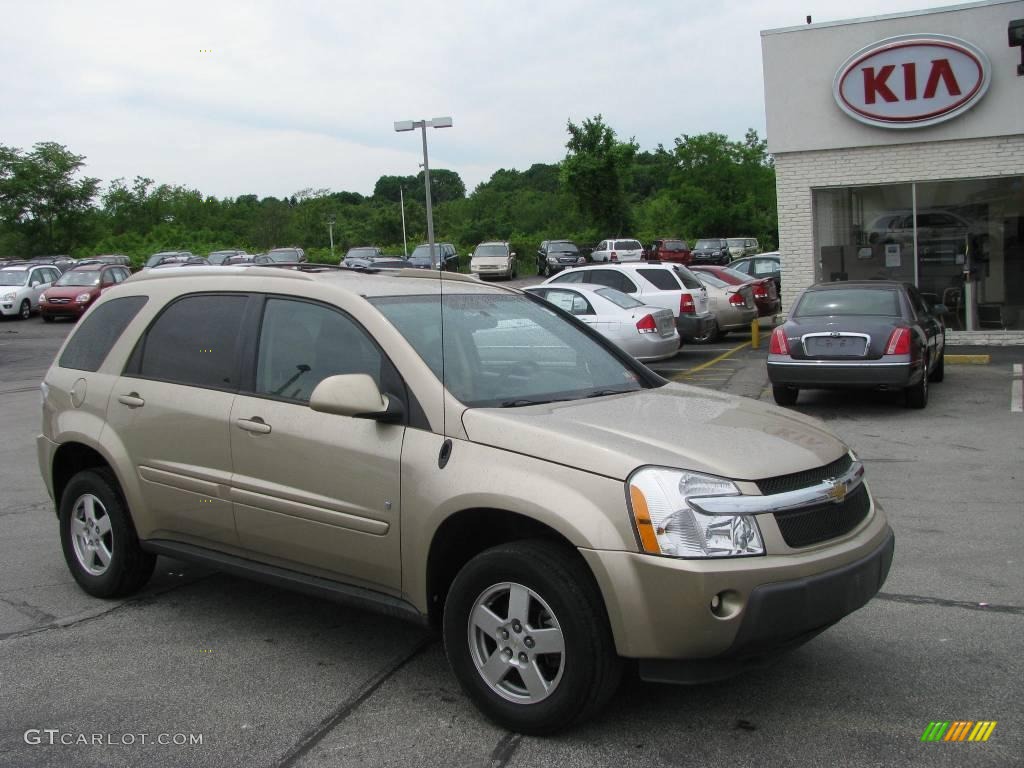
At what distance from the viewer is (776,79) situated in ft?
64.1

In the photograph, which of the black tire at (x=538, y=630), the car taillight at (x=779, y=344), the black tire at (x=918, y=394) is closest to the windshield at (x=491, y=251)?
the car taillight at (x=779, y=344)

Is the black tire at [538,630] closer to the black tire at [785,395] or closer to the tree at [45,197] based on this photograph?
the black tire at [785,395]

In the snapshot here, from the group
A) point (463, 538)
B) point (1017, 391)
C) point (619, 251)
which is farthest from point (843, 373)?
point (619, 251)

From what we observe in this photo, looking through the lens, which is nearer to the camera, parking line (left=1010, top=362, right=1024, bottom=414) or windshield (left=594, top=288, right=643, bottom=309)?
parking line (left=1010, top=362, right=1024, bottom=414)

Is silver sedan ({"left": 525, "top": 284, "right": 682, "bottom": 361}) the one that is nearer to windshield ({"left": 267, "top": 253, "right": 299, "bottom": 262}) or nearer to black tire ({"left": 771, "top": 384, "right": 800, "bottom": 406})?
black tire ({"left": 771, "top": 384, "right": 800, "bottom": 406})

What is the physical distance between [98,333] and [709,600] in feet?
12.9

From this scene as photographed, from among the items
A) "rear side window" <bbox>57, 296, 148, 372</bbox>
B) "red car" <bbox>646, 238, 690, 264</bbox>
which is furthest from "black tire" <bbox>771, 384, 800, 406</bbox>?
"red car" <bbox>646, 238, 690, 264</bbox>

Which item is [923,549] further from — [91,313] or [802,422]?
[91,313]

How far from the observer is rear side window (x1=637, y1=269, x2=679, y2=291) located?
20606mm

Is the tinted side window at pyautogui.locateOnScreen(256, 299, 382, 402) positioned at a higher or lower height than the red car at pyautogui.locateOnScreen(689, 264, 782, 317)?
higher

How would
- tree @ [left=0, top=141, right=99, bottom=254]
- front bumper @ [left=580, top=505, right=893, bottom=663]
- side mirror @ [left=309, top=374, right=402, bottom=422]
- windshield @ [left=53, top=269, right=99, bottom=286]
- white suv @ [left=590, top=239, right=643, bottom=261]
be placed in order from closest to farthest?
front bumper @ [left=580, top=505, right=893, bottom=663], side mirror @ [left=309, top=374, right=402, bottom=422], windshield @ [left=53, top=269, right=99, bottom=286], white suv @ [left=590, top=239, right=643, bottom=261], tree @ [left=0, top=141, right=99, bottom=254]

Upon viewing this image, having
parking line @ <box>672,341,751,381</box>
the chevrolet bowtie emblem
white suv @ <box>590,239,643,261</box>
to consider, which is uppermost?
white suv @ <box>590,239,643,261</box>

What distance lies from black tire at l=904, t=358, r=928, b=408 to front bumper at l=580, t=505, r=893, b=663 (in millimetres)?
9254

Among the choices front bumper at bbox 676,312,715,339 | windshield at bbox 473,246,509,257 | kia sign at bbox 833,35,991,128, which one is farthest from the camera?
windshield at bbox 473,246,509,257
